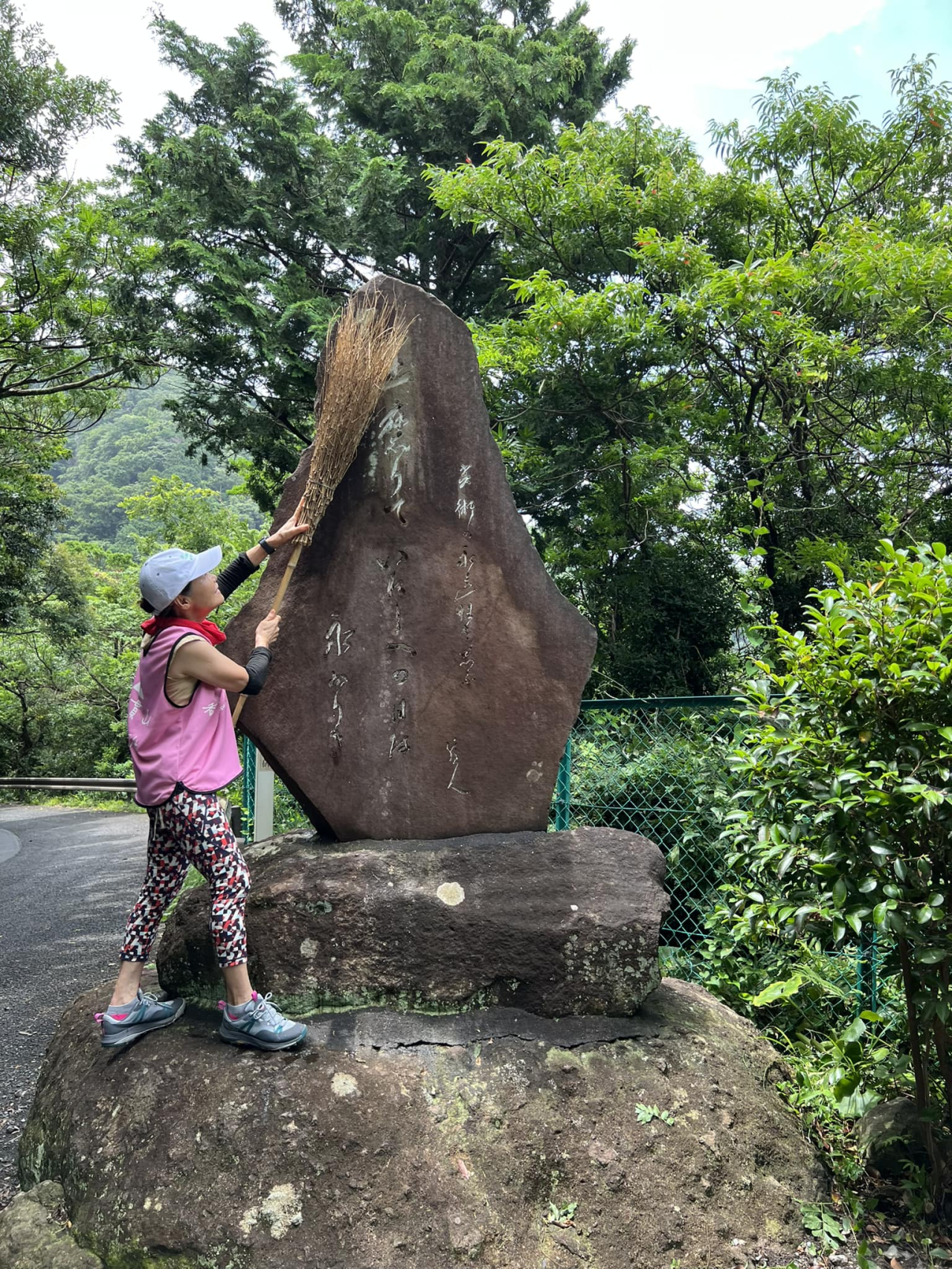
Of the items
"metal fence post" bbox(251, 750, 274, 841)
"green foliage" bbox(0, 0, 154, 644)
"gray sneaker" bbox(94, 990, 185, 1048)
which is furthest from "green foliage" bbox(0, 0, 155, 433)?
"gray sneaker" bbox(94, 990, 185, 1048)

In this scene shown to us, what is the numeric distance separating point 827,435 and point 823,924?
Answer: 6805 mm

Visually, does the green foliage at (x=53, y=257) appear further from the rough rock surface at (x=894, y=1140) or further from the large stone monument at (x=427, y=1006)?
the rough rock surface at (x=894, y=1140)

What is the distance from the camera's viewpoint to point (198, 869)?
9.46 ft

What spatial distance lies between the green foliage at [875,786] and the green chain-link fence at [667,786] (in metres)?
1.53

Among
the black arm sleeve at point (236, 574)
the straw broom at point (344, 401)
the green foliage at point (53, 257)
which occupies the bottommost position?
the black arm sleeve at point (236, 574)

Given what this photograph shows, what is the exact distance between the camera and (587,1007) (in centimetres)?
314

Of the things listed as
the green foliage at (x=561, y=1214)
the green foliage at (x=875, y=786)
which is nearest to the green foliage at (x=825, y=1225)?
the green foliage at (x=875, y=786)

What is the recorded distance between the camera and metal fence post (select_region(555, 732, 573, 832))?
4.84 meters

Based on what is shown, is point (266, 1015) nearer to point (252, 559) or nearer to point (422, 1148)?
point (422, 1148)

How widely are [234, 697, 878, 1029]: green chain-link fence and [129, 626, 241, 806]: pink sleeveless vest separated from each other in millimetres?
2161

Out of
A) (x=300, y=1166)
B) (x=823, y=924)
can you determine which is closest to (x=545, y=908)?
(x=823, y=924)

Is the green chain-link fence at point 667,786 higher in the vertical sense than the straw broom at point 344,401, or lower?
lower

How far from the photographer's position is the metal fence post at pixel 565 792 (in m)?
4.84

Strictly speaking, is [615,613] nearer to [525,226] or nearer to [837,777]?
[525,226]
